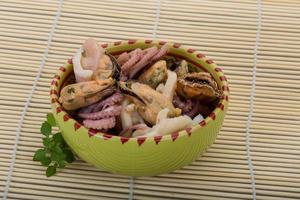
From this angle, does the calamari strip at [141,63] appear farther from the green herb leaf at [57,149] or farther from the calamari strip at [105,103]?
the green herb leaf at [57,149]

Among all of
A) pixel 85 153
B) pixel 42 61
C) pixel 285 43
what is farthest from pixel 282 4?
pixel 85 153

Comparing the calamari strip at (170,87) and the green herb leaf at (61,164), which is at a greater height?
the calamari strip at (170,87)

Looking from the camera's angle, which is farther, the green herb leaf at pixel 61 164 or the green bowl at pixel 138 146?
the green herb leaf at pixel 61 164

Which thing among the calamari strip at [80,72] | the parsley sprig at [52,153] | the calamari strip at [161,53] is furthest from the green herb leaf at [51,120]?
the calamari strip at [161,53]

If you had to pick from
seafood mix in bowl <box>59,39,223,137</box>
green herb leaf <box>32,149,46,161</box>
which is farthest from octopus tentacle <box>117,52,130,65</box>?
green herb leaf <box>32,149,46,161</box>

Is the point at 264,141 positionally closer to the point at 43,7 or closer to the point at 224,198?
the point at 224,198

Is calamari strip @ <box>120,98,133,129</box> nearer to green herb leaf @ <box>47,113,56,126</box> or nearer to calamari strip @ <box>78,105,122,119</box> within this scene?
calamari strip @ <box>78,105,122,119</box>

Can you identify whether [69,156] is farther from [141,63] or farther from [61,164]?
[141,63]
